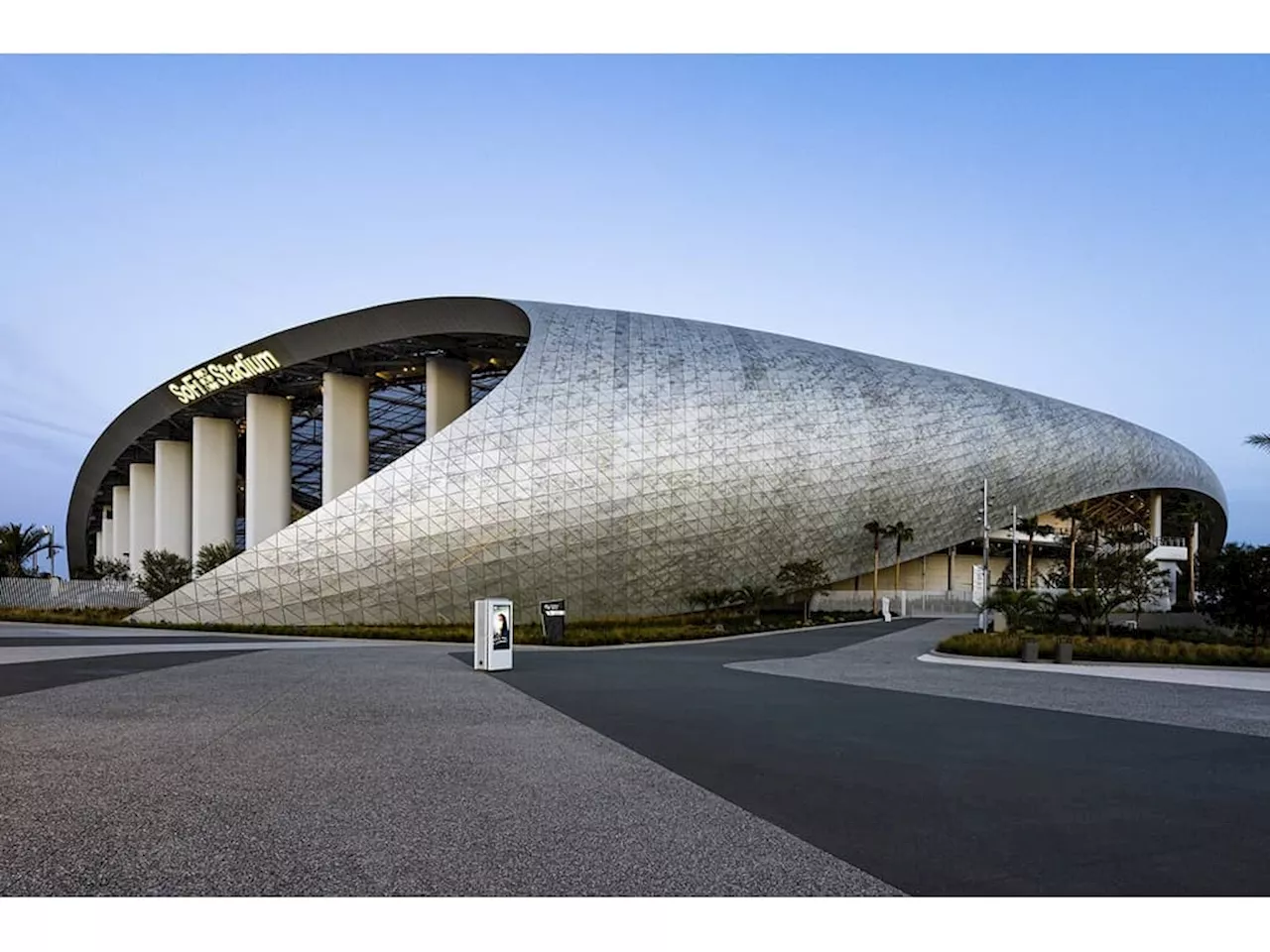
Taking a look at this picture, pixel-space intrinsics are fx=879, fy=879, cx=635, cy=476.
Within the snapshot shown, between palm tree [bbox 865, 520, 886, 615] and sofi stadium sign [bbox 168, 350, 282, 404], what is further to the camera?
palm tree [bbox 865, 520, 886, 615]

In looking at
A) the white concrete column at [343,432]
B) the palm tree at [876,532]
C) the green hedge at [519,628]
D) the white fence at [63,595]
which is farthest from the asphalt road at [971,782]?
the white fence at [63,595]

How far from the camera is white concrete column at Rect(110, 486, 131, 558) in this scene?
70625 millimetres

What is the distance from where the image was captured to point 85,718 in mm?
10328

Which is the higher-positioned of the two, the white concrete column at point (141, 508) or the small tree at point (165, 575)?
the white concrete column at point (141, 508)

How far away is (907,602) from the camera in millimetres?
55562

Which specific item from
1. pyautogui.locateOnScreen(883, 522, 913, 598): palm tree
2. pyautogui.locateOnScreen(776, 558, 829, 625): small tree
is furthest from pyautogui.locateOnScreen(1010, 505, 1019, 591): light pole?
pyautogui.locateOnScreen(776, 558, 829, 625): small tree

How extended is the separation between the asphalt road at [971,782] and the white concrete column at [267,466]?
3618 cm

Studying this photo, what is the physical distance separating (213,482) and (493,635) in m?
39.9

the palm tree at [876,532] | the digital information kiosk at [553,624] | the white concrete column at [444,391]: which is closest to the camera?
the digital information kiosk at [553,624]

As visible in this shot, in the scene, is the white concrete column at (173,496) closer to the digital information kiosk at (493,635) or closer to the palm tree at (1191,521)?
the digital information kiosk at (493,635)

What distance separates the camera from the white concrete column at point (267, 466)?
45.4 metres

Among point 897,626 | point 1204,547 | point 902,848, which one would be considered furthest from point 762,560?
point 1204,547

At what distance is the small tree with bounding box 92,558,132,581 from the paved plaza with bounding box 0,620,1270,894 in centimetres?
5270

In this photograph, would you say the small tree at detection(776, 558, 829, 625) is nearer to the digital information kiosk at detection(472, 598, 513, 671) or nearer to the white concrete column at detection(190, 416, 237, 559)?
the digital information kiosk at detection(472, 598, 513, 671)
